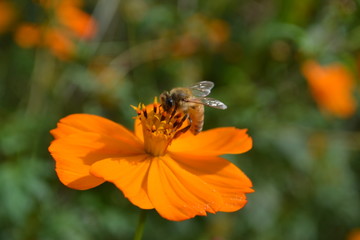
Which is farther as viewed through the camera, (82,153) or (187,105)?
(187,105)

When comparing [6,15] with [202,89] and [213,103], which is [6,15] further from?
[213,103]

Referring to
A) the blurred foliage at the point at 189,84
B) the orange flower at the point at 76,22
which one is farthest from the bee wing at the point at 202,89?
the orange flower at the point at 76,22

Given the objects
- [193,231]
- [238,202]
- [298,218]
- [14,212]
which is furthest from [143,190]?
[298,218]

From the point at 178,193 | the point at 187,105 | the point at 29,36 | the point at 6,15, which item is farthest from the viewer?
the point at 6,15

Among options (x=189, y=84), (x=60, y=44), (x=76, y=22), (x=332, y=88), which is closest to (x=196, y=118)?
(x=189, y=84)

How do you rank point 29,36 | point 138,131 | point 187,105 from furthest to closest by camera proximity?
point 29,36, point 138,131, point 187,105

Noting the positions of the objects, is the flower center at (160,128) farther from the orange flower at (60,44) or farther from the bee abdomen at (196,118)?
the orange flower at (60,44)

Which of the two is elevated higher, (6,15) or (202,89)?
(202,89)
